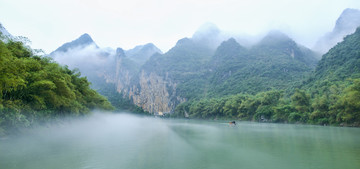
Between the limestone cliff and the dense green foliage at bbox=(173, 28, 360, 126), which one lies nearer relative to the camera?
the dense green foliage at bbox=(173, 28, 360, 126)

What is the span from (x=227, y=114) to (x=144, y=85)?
111812 millimetres

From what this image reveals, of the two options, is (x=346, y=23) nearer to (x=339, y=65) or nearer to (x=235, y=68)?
(x=235, y=68)

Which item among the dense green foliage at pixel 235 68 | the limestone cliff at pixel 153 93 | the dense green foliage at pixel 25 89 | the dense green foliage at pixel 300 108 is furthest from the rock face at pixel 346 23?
the dense green foliage at pixel 25 89

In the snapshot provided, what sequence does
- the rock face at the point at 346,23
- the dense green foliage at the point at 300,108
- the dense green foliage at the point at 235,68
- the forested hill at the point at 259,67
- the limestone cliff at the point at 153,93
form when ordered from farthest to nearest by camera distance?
the rock face at the point at 346,23 → the limestone cliff at the point at 153,93 → the dense green foliage at the point at 235,68 → the forested hill at the point at 259,67 → the dense green foliage at the point at 300,108

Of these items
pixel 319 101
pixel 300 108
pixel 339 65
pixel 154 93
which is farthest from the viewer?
pixel 154 93

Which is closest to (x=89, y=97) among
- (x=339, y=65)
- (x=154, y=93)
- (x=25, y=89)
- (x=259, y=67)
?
(x=25, y=89)

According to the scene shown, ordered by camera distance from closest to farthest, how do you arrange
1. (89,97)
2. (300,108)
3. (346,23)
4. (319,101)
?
1. (319,101)
2. (89,97)
3. (300,108)
4. (346,23)

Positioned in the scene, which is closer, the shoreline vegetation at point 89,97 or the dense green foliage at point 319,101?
the shoreline vegetation at point 89,97

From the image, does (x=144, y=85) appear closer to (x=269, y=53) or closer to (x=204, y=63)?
(x=204, y=63)

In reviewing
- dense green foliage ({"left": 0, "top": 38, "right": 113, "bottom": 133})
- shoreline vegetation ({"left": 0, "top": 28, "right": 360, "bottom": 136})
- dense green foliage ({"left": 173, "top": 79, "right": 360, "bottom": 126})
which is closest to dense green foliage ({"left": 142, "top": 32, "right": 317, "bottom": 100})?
dense green foliage ({"left": 173, "top": 79, "right": 360, "bottom": 126})

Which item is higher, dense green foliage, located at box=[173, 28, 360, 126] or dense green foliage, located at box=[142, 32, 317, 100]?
dense green foliage, located at box=[142, 32, 317, 100]

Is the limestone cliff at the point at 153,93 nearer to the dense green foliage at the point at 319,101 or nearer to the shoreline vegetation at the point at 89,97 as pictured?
the dense green foliage at the point at 319,101

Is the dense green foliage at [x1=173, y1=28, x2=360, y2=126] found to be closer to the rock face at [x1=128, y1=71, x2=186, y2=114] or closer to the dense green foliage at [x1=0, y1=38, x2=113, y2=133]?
the dense green foliage at [x1=0, y1=38, x2=113, y2=133]

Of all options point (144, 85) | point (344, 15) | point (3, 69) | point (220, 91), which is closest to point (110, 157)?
point (3, 69)
